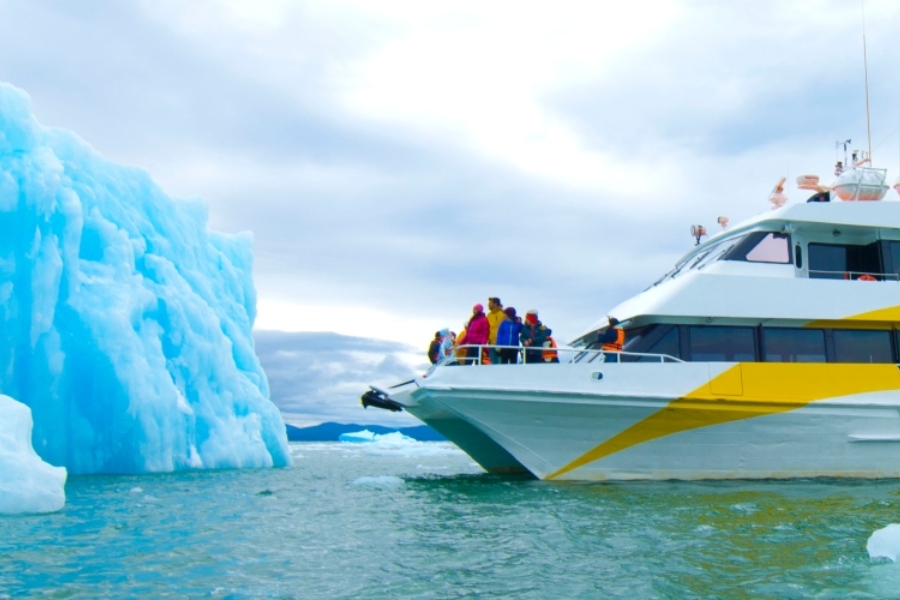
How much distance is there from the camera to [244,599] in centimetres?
497

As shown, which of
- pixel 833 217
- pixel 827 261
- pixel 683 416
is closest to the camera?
pixel 683 416

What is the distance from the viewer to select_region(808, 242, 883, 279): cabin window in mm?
12281

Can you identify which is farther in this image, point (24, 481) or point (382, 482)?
point (382, 482)

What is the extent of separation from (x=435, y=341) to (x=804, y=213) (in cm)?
585

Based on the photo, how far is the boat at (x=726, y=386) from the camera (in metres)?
10.4

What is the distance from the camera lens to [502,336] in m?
11.1

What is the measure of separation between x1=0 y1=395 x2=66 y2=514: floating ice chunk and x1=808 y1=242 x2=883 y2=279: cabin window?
1075cm

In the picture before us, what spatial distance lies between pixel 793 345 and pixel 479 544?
22.2 feet

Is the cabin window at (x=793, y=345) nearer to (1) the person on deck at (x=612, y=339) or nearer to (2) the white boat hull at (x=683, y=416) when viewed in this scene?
(2) the white boat hull at (x=683, y=416)

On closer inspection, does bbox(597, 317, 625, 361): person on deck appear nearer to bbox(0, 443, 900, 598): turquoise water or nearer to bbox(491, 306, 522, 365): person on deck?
bbox(491, 306, 522, 365): person on deck

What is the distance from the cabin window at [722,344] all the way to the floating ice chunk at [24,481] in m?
8.31

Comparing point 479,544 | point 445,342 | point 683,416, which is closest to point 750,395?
point 683,416

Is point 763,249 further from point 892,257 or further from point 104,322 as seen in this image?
point 104,322

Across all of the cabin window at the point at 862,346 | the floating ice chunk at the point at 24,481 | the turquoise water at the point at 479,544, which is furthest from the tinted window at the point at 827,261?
the floating ice chunk at the point at 24,481
